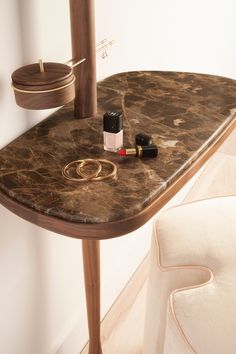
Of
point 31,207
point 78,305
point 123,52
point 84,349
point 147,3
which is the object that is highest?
point 147,3

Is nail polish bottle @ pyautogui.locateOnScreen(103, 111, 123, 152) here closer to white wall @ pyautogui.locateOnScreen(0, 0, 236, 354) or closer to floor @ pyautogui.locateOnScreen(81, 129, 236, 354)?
white wall @ pyautogui.locateOnScreen(0, 0, 236, 354)

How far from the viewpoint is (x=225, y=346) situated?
96 cm

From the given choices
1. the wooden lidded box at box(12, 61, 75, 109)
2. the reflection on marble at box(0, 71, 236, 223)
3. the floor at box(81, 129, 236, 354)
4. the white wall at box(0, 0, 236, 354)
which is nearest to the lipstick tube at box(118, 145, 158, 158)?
the reflection on marble at box(0, 71, 236, 223)

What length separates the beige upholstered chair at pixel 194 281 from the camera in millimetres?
998

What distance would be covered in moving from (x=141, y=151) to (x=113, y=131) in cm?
7

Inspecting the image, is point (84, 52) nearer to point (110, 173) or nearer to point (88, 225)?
point (110, 173)

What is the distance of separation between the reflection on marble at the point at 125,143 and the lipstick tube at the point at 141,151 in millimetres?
13

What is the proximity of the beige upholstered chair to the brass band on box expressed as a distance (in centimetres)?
32

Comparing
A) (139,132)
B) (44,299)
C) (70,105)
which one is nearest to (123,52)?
(70,105)

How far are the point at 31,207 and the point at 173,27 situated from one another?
120 centimetres

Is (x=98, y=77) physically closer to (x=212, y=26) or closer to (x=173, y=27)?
(x=173, y=27)

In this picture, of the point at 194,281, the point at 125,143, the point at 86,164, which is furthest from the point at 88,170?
the point at 194,281

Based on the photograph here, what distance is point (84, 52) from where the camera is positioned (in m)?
1.08

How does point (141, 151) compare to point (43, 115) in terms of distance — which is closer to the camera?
point (141, 151)
